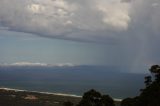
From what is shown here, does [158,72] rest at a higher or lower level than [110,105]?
higher

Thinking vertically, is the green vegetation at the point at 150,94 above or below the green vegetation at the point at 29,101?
below

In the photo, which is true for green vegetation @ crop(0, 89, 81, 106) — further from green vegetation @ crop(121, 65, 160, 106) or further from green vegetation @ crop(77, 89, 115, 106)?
green vegetation @ crop(77, 89, 115, 106)

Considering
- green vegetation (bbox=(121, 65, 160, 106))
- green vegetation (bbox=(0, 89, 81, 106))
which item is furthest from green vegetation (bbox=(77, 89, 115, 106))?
green vegetation (bbox=(0, 89, 81, 106))

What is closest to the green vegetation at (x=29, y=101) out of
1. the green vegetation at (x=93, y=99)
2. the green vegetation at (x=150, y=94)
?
the green vegetation at (x=150, y=94)

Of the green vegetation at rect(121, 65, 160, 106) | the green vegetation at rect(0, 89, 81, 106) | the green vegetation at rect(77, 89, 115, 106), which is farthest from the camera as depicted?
the green vegetation at rect(0, 89, 81, 106)

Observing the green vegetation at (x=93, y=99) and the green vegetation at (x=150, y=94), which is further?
the green vegetation at (x=150, y=94)

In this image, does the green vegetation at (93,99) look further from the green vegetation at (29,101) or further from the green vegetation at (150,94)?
the green vegetation at (29,101)

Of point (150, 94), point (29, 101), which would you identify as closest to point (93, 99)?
point (150, 94)

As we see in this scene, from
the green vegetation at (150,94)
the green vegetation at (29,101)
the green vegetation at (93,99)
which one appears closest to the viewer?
the green vegetation at (93,99)

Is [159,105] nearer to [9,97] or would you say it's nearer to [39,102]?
[39,102]

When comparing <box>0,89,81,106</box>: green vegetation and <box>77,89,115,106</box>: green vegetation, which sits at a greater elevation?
<box>0,89,81,106</box>: green vegetation

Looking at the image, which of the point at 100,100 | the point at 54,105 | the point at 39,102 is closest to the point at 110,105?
the point at 100,100
